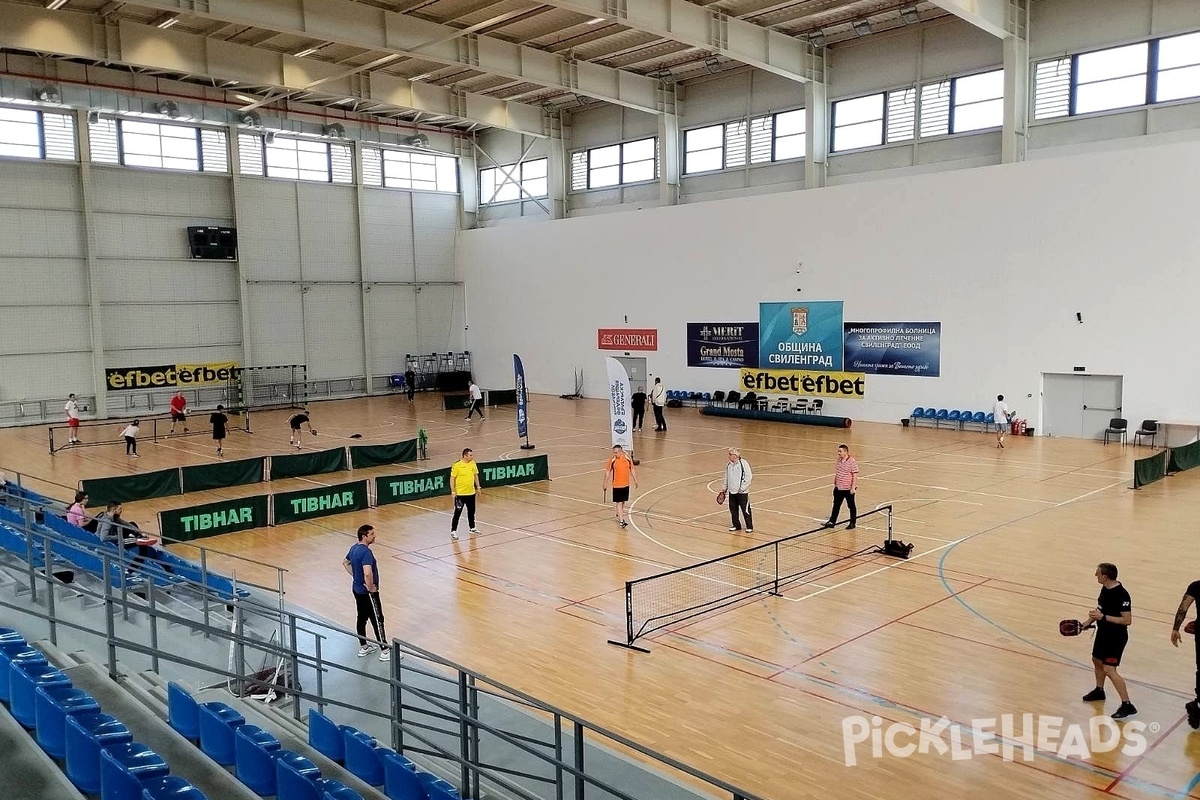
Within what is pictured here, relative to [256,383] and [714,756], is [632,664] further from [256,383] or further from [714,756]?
[256,383]

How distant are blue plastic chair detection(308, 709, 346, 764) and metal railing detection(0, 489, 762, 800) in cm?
21

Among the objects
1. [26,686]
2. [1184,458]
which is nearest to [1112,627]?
[26,686]

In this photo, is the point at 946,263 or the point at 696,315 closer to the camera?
the point at 946,263

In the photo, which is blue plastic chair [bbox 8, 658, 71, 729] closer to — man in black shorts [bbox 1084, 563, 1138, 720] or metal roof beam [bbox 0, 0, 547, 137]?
man in black shorts [bbox 1084, 563, 1138, 720]

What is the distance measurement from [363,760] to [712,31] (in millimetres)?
28104

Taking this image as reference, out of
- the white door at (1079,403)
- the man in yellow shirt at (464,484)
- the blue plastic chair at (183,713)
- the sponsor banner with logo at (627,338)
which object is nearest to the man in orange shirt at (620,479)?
the man in yellow shirt at (464,484)

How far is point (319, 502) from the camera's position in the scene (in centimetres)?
1980

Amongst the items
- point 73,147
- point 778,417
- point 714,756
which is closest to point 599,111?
point 778,417

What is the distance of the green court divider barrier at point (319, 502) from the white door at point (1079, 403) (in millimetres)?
21037

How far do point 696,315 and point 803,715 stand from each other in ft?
97.3

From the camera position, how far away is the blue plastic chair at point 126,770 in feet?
18.8

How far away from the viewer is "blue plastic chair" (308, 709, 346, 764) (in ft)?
24.7

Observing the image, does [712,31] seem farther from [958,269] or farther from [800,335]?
[800,335]

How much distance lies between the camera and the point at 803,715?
31.3 feet
